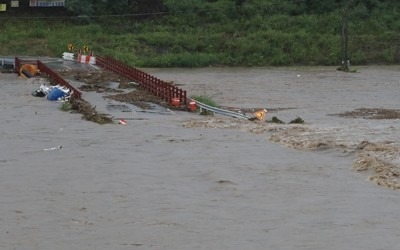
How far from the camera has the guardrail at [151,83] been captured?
29828 mm

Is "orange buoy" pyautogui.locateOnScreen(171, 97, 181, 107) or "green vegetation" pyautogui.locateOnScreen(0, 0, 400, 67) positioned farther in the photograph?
"green vegetation" pyautogui.locateOnScreen(0, 0, 400, 67)

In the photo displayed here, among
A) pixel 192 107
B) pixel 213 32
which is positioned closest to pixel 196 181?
pixel 192 107

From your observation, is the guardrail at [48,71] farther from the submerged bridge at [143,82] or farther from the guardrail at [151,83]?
the guardrail at [151,83]

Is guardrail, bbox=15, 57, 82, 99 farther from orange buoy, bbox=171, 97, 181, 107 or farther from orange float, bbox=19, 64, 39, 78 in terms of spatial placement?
orange buoy, bbox=171, 97, 181, 107

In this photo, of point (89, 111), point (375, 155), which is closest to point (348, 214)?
point (375, 155)

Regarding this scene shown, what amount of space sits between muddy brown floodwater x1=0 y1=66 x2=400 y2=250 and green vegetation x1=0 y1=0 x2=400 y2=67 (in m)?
29.8

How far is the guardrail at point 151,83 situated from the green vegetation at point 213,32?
14076 mm

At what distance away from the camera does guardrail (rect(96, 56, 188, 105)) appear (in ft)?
97.9

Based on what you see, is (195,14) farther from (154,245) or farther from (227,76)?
(154,245)

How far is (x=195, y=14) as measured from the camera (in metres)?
66.5

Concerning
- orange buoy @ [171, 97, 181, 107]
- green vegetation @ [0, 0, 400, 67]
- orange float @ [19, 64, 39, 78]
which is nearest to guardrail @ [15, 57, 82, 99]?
orange float @ [19, 64, 39, 78]

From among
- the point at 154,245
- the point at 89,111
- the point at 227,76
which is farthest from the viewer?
the point at 227,76

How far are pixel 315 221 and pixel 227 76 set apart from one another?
36.5 m

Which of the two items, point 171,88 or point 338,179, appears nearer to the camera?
point 338,179
